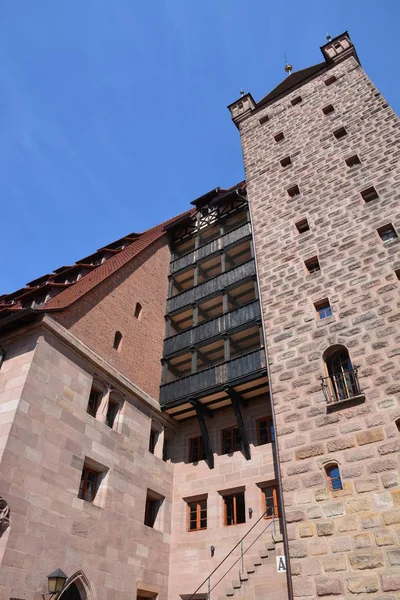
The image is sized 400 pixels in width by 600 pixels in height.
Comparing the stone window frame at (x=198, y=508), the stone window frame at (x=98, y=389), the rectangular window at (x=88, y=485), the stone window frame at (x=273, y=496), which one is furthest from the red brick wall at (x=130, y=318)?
the stone window frame at (x=273, y=496)

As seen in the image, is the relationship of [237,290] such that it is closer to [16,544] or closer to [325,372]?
[325,372]

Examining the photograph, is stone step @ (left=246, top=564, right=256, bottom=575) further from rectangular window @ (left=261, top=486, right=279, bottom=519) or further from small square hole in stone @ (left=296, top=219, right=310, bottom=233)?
small square hole in stone @ (left=296, top=219, right=310, bottom=233)

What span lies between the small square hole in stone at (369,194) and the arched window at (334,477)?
30.2 feet

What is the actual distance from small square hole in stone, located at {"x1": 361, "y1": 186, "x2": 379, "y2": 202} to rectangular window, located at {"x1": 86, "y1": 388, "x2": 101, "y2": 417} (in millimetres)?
11762

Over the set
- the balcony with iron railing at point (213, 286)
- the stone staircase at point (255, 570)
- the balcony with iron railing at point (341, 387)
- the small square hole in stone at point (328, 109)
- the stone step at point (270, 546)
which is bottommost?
the stone staircase at point (255, 570)

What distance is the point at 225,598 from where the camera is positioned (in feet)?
50.8

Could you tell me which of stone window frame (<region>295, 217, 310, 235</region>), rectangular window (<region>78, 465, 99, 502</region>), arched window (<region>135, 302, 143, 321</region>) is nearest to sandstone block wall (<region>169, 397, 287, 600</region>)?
rectangular window (<region>78, 465, 99, 502</region>)

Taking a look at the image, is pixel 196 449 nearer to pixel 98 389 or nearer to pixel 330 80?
pixel 98 389

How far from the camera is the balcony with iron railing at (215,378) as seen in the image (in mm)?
18516

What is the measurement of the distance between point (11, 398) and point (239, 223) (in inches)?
589

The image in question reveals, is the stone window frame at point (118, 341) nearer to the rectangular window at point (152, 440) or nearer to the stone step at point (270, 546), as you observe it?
the rectangular window at point (152, 440)

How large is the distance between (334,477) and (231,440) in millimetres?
8098

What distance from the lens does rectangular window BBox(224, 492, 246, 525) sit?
1745 centimetres

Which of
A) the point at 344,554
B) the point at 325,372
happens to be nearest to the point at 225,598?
the point at 344,554
